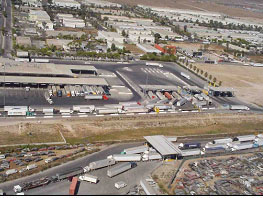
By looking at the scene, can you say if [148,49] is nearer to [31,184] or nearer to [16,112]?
[16,112]

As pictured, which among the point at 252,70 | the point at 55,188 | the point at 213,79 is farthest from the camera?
the point at 252,70

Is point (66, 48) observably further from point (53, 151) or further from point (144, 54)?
point (53, 151)

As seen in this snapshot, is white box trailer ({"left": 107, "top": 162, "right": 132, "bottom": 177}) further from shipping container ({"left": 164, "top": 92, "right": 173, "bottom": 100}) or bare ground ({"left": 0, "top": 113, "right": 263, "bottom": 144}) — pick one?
shipping container ({"left": 164, "top": 92, "right": 173, "bottom": 100})

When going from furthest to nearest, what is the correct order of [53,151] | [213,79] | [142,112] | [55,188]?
[213,79] < [142,112] < [53,151] < [55,188]

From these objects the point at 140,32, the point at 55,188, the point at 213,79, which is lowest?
the point at 55,188

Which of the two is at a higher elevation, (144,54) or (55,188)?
(144,54)

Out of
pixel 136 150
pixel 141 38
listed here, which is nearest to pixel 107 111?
pixel 136 150

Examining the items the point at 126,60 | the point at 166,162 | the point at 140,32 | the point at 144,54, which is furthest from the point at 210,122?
the point at 140,32

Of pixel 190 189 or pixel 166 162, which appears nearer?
pixel 190 189

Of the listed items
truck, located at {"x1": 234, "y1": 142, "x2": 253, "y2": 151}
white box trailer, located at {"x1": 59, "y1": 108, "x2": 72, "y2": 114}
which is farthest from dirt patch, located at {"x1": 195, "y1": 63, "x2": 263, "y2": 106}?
white box trailer, located at {"x1": 59, "y1": 108, "x2": 72, "y2": 114}
